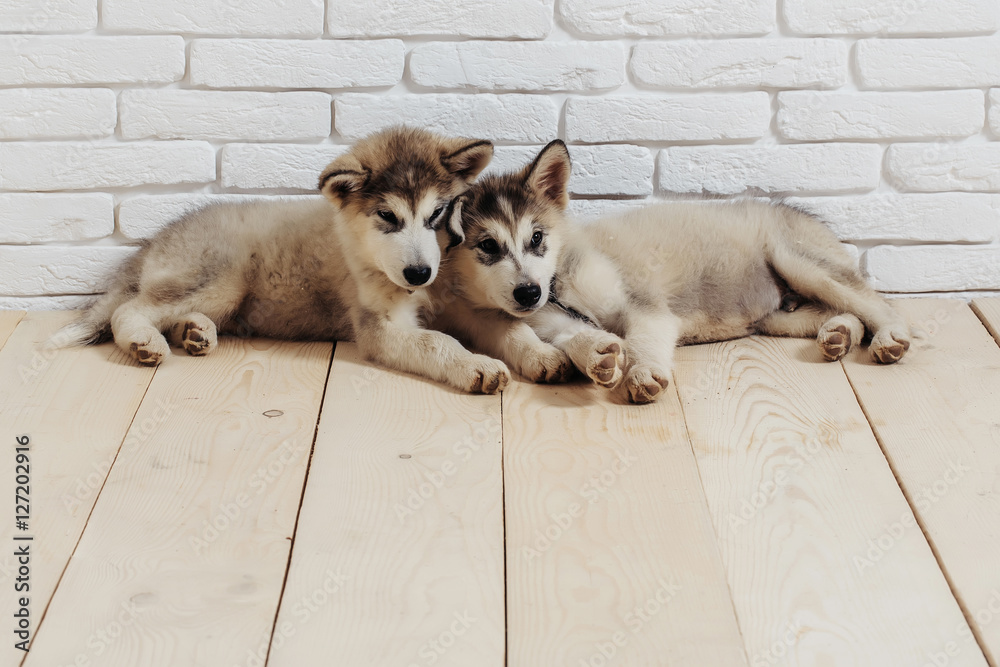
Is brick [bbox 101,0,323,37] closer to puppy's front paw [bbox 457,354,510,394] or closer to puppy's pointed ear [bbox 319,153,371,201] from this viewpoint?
puppy's pointed ear [bbox 319,153,371,201]

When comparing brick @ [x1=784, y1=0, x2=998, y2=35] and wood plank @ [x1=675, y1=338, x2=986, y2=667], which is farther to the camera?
brick @ [x1=784, y1=0, x2=998, y2=35]

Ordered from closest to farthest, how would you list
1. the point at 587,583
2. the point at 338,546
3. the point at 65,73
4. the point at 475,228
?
1. the point at 587,583
2. the point at 338,546
3. the point at 475,228
4. the point at 65,73

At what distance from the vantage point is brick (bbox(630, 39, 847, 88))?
3.24 meters

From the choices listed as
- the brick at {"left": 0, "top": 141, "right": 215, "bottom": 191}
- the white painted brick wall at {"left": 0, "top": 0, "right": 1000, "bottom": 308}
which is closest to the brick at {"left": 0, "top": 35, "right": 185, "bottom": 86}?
the white painted brick wall at {"left": 0, "top": 0, "right": 1000, "bottom": 308}

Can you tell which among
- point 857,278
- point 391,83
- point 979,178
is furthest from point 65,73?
point 979,178

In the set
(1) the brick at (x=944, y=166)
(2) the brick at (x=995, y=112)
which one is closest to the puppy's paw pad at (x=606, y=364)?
(1) the brick at (x=944, y=166)

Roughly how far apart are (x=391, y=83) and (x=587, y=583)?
1993 millimetres

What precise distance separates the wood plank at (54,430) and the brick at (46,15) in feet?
3.21

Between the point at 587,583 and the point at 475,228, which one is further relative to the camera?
the point at 475,228

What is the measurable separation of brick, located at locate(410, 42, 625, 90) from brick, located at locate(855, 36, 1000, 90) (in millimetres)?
872

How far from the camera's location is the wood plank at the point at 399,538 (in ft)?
5.65

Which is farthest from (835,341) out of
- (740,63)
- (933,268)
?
(740,63)

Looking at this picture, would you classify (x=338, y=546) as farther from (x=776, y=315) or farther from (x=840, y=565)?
(x=776, y=315)

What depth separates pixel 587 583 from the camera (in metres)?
1.88
